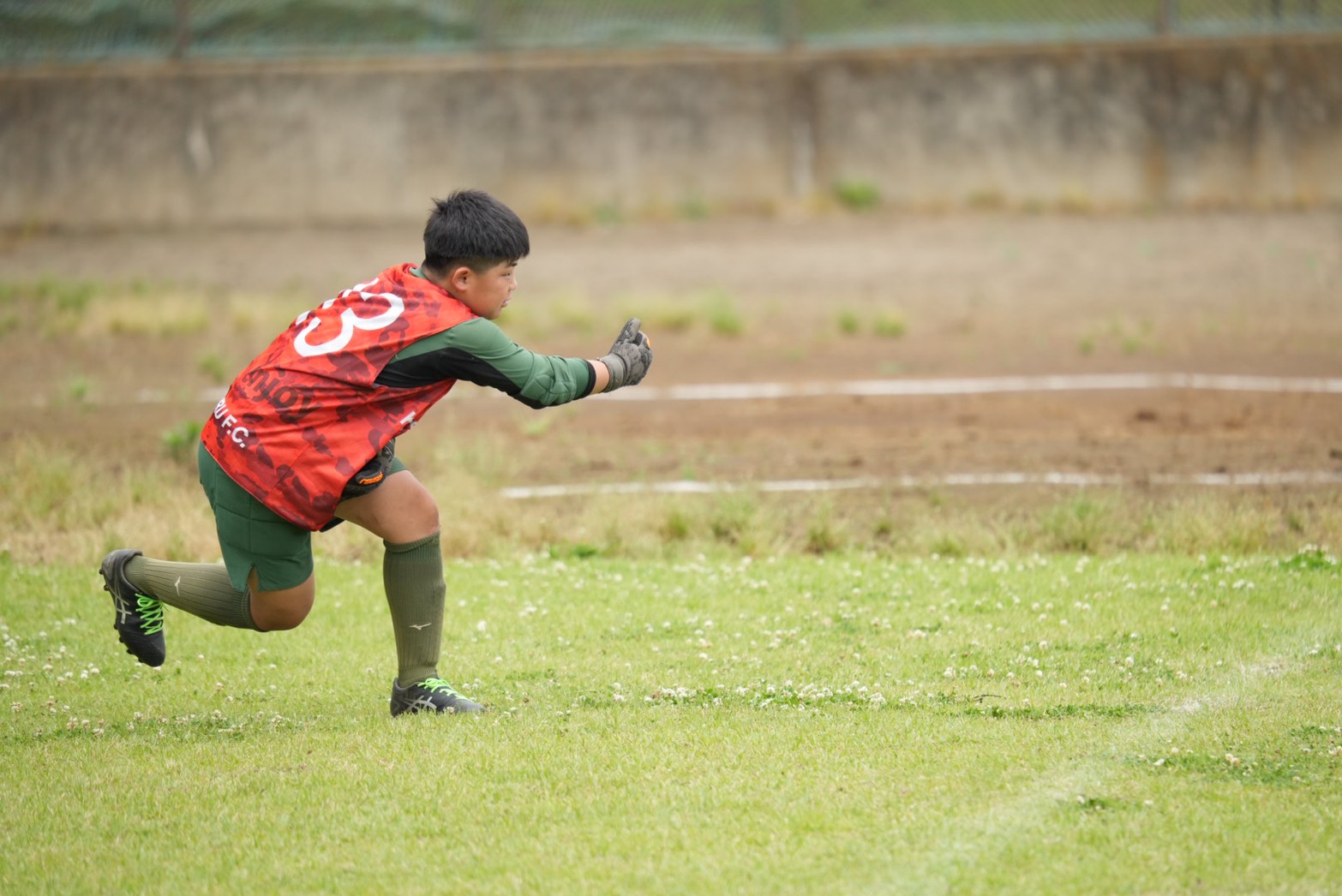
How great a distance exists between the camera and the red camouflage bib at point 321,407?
4.81m

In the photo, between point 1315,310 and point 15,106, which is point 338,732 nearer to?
point 1315,310

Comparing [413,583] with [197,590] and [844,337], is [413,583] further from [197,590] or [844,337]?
[844,337]

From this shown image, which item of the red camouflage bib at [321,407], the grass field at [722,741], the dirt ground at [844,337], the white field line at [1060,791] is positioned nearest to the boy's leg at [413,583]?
the grass field at [722,741]

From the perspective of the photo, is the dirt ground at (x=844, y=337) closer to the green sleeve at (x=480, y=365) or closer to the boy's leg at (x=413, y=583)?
the boy's leg at (x=413, y=583)

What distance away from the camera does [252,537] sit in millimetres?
4980

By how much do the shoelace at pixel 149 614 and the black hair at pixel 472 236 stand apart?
5.38 feet

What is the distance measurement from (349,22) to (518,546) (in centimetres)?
1267

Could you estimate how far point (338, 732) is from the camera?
5059 millimetres

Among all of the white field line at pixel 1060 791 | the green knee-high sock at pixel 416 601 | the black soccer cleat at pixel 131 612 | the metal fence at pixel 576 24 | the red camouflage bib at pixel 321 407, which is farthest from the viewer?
the metal fence at pixel 576 24

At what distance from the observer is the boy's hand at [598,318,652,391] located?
5.08m

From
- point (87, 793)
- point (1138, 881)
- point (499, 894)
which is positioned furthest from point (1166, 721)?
point (87, 793)

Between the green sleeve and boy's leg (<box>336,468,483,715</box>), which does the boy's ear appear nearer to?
the green sleeve

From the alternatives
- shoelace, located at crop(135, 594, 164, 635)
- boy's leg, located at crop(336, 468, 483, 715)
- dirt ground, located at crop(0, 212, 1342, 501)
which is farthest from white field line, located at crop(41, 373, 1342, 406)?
boy's leg, located at crop(336, 468, 483, 715)

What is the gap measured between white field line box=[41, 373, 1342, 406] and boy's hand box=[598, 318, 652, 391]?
669 centimetres
